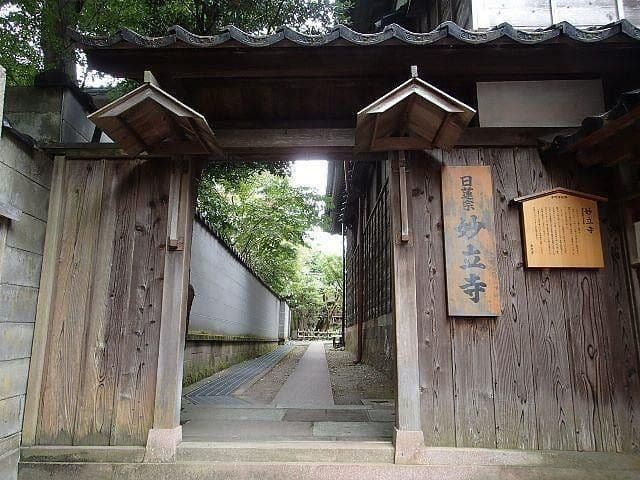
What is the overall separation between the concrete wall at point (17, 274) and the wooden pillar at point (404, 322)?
11.0 ft

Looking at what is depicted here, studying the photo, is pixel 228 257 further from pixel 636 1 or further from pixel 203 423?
pixel 636 1

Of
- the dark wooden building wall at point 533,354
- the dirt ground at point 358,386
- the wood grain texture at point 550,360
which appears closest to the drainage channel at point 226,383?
the dirt ground at point 358,386

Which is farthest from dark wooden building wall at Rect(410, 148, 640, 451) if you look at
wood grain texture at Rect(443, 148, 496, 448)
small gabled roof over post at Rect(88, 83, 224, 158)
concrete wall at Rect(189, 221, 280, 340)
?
concrete wall at Rect(189, 221, 280, 340)

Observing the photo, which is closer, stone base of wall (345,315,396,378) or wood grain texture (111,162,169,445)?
wood grain texture (111,162,169,445)

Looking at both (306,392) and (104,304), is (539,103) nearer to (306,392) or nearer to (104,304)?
(104,304)

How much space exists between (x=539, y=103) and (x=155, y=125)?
3.76m

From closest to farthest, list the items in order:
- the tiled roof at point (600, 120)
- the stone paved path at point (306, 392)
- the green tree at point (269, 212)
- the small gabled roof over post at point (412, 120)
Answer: the tiled roof at point (600, 120) → the small gabled roof over post at point (412, 120) → the stone paved path at point (306, 392) → the green tree at point (269, 212)

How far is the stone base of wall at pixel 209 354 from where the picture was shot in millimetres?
7723

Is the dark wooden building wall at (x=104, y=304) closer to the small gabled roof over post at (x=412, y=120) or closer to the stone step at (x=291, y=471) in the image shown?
the stone step at (x=291, y=471)

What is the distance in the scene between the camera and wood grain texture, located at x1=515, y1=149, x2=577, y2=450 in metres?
3.81

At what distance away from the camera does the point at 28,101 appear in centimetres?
452

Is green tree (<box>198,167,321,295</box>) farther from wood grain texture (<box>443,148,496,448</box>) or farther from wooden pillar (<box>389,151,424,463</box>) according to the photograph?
wood grain texture (<box>443,148,496,448</box>)

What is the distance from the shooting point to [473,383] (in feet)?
12.8

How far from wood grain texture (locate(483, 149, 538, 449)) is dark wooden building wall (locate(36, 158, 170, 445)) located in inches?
124
